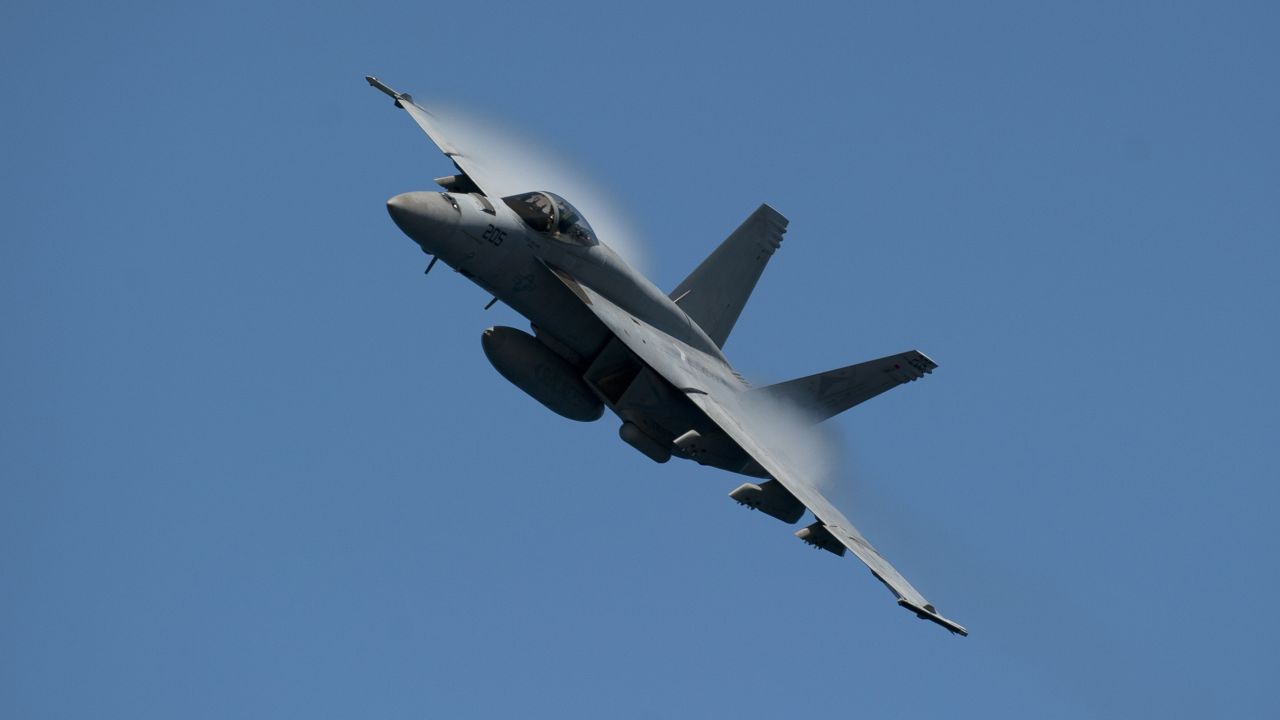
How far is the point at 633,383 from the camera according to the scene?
114ft

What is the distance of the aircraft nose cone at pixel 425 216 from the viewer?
1244 inches

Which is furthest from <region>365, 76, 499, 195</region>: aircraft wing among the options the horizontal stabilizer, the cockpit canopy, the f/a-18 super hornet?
the horizontal stabilizer

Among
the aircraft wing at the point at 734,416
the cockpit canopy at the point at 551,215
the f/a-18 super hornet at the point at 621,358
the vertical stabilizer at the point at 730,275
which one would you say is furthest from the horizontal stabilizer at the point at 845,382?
the cockpit canopy at the point at 551,215

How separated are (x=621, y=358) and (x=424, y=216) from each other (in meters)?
5.58

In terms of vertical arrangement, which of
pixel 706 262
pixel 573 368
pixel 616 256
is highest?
pixel 706 262

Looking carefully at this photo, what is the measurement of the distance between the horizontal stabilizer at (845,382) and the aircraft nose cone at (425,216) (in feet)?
26.9

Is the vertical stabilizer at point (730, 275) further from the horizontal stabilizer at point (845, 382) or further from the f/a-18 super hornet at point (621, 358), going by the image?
the horizontal stabilizer at point (845, 382)

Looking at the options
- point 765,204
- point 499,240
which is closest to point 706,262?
point 765,204

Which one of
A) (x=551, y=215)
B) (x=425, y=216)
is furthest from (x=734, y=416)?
(x=425, y=216)

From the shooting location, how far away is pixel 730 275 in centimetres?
3981

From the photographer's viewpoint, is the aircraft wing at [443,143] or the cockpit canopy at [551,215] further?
the aircraft wing at [443,143]

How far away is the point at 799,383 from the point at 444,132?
963 centimetres

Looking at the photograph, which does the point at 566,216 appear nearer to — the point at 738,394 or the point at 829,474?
the point at 738,394

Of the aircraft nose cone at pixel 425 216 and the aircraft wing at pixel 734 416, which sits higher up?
the aircraft wing at pixel 734 416
